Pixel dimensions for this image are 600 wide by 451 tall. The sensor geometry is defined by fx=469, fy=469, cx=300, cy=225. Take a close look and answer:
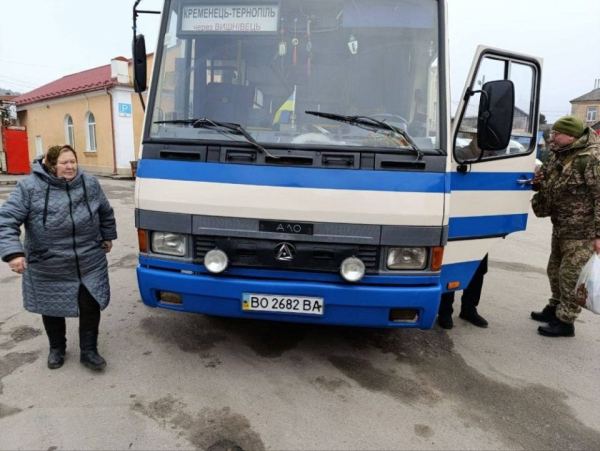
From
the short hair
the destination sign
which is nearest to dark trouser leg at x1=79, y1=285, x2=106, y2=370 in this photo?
the short hair

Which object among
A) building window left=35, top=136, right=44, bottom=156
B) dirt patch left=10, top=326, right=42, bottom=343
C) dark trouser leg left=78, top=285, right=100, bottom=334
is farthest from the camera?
building window left=35, top=136, right=44, bottom=156

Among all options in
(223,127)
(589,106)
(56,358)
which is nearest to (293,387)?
(56,358)

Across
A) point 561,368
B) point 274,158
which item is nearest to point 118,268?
point 274,158

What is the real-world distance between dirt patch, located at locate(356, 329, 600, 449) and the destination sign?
105 inches

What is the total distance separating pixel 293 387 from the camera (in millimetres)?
3316

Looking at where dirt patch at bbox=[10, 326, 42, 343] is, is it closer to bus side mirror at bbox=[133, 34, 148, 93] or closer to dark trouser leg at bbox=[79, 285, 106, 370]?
dark trouser leg at bbox=[79, 285, 106, 370]

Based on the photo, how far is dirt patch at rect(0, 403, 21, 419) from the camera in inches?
113

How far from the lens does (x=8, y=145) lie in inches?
731

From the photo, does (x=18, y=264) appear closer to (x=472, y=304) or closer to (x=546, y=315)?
(x=472, y=304)

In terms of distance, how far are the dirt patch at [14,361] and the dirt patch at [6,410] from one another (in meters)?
0.43

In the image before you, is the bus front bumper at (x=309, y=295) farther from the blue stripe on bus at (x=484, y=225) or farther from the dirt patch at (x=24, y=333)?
the dirt patch at (x=24, y=333)

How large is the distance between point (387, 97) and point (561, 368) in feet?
8.66

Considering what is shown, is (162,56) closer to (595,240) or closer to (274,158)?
(274,158)

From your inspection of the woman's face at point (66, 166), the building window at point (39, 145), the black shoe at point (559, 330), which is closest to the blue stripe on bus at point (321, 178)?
the woman's face at point (66, 166)
